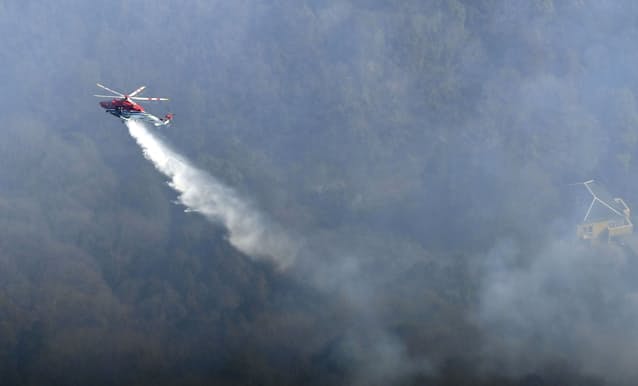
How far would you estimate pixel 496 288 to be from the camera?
251 feet

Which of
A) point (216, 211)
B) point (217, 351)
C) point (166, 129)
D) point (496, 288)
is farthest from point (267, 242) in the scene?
point (496, 288)

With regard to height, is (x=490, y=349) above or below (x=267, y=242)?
below

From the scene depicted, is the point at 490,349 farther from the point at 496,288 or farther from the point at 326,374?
the point at 326,374

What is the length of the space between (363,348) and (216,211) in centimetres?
1785

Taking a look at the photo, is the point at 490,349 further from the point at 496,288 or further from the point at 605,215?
the point at 605,215

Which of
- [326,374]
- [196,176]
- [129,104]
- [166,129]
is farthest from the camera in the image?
[166,129]

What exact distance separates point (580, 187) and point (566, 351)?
16970 millimetres

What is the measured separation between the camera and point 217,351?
7269 cm

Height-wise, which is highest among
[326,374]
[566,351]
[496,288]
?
[496,288]

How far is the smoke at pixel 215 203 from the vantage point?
249 ft

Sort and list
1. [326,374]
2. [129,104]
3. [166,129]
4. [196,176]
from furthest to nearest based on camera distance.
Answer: [166,129] < [196,176] < [326,374] < [129,104]

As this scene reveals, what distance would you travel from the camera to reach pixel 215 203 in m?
76.2

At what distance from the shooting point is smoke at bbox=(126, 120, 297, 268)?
76.0m

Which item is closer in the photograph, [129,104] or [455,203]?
[129,104]
